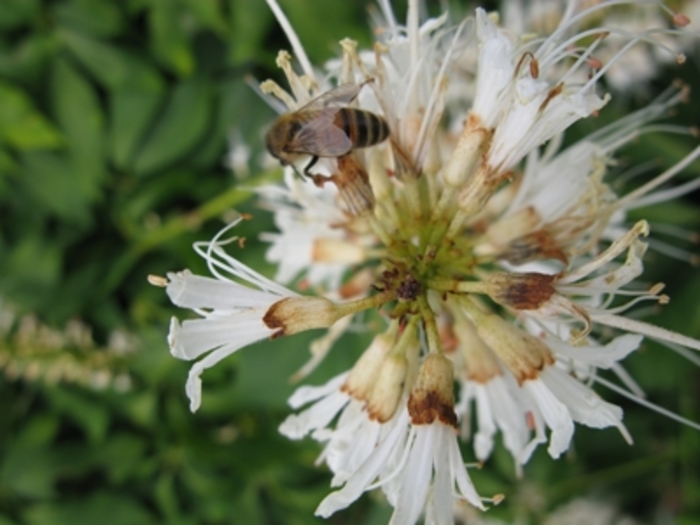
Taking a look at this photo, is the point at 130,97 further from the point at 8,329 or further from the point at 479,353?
the point at 479,353

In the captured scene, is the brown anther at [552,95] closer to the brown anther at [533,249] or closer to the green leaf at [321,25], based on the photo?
the brown anther at [533,249]

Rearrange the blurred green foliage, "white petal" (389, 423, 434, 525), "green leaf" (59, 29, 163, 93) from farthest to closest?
"green leaf" (59, 29, 163, 93) < the blurred green foliage < "white petal" (389, 423, 434, 525)

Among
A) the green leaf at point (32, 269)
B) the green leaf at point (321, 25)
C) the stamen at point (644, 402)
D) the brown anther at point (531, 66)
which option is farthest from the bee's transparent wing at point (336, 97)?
the green leaf at point (32, 269)

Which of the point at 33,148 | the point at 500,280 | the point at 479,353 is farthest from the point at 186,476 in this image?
the point at 500,280

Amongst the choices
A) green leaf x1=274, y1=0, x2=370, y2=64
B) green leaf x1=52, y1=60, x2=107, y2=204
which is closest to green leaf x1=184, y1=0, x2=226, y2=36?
green leaf x1=274, y1=0, x2=370, y2=64

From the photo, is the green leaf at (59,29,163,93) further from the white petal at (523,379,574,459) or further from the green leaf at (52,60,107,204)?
the white petal at (523,379,574,459)

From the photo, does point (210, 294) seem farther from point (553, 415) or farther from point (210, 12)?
point (210, 12)
